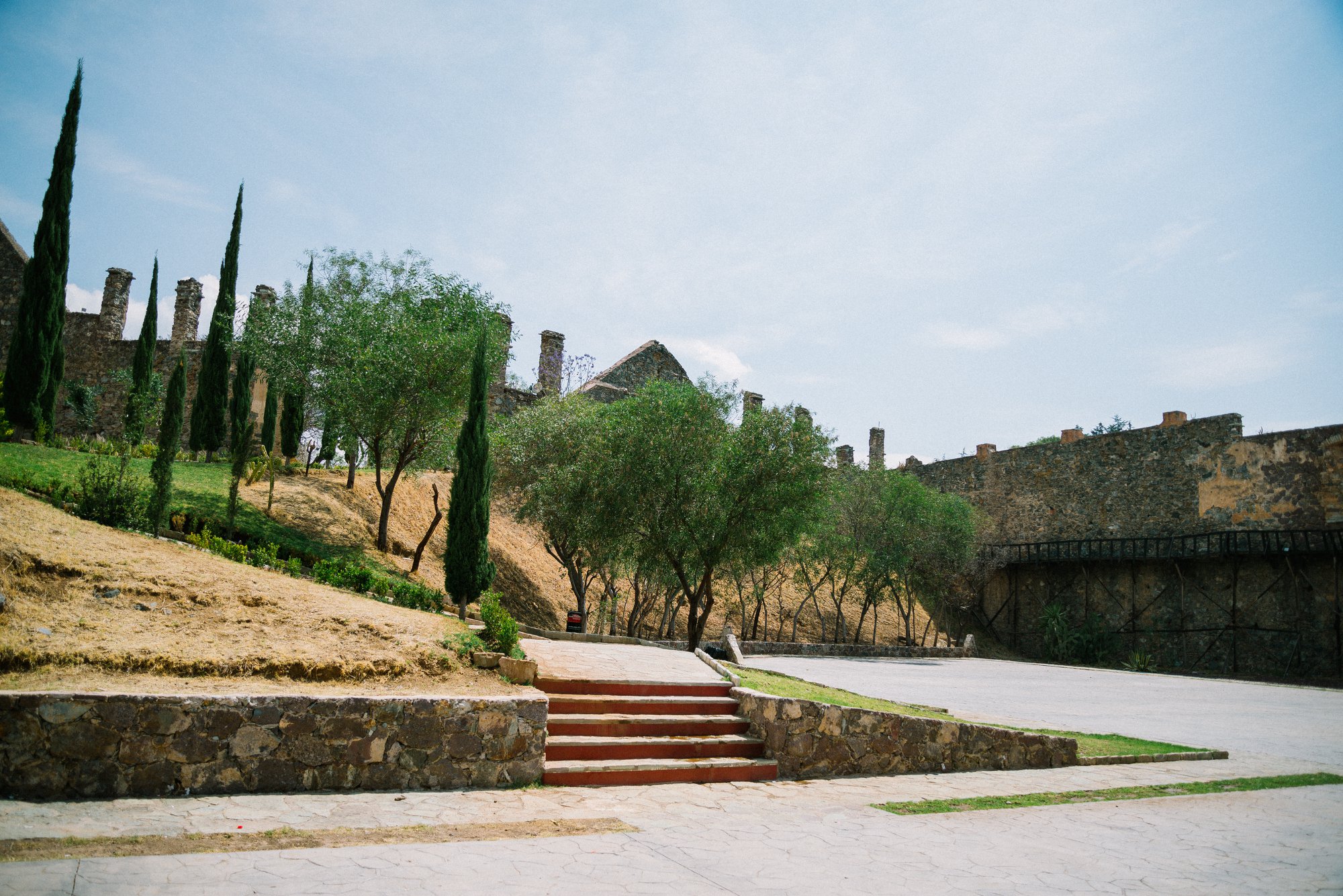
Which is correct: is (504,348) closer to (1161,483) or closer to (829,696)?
(829,696)

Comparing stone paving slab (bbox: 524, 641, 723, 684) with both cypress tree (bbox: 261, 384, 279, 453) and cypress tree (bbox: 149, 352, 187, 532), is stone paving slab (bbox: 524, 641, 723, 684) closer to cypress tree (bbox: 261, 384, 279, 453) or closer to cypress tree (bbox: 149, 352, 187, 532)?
cypress tree (bbox: 149, 352, 187, 532)

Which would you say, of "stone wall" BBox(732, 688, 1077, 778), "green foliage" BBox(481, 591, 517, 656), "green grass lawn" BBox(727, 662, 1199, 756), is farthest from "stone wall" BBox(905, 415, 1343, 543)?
"green foliage" BBox(481, 591, 517, 656)

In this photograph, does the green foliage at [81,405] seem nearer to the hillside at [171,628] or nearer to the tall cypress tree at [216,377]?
the tall cypress tree at [216,377]

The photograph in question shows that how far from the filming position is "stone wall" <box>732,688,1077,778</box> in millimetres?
8219

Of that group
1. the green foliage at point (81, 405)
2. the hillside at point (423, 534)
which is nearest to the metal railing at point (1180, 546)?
the hillside at point (423, 534)

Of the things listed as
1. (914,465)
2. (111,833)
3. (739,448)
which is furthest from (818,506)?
(914,465)

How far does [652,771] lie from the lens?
727 centimetres

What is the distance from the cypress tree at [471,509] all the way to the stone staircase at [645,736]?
616cm

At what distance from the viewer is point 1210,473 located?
29562mm

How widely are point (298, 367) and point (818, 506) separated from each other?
12.8 meters

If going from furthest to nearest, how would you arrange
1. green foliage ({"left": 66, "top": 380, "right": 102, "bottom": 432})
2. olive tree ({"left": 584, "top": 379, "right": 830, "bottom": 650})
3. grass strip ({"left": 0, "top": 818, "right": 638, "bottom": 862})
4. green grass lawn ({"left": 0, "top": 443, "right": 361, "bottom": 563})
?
green foliage ({"left": 66, "top": 380, "right": 102, "bottom": 432}), olive tree ({"left": 584, "top": 379, "right": 830, "bottom": 650}), green grass lawn ({"left": 0, "top": 443, "right": 361, "bottom": 563}), grass strip ({"left": 0, "top": 818, "right": 638, "bottom": 862})

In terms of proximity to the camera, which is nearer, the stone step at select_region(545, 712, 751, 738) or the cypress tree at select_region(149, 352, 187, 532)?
the stone step at select_region(545, 712, 751, 738)

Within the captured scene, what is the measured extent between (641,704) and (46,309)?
746 inches

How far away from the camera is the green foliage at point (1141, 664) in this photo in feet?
90.4
